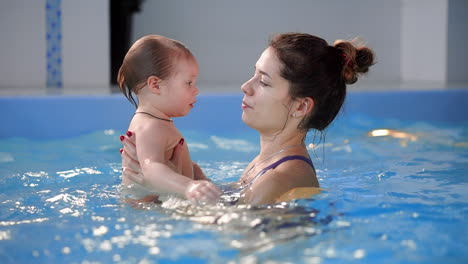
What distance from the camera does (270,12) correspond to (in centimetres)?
969

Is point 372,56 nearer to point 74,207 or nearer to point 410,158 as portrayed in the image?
point 74,207

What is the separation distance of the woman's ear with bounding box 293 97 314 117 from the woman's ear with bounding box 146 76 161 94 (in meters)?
0.69

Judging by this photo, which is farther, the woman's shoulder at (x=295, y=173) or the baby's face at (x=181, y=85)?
the baby's face at (x=181, y=85)

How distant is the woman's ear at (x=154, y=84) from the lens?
2.99 m

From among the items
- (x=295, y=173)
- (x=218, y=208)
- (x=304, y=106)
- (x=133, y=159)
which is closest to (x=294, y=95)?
(x=304, y=106)

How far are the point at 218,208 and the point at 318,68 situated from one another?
716 mm

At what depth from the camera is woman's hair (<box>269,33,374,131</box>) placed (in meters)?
2.65

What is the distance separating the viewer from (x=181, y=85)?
302cm

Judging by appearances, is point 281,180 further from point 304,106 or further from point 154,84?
point 154,84

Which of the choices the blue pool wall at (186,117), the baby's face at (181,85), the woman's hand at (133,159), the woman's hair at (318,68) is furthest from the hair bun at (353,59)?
the blue pool wall at (186,117)

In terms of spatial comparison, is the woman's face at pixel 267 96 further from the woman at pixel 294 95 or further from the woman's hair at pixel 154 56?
the woman's hair at pixel 154 56

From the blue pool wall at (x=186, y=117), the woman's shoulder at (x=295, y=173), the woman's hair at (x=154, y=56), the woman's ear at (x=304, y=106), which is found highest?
the woman's hair at (x=154, y=56)

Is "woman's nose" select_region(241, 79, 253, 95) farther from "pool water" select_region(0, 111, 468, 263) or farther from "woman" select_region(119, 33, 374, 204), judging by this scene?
"pool water" select_region(0, 111, 468, 263)

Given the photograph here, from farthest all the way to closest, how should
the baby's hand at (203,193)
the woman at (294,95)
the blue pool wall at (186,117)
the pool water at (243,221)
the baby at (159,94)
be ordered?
the blue pool wall at (186,117) < the baby at (159,94) < the woman at (294,95) < the baby's hand at (203,193) < the pool water at (243,221)
